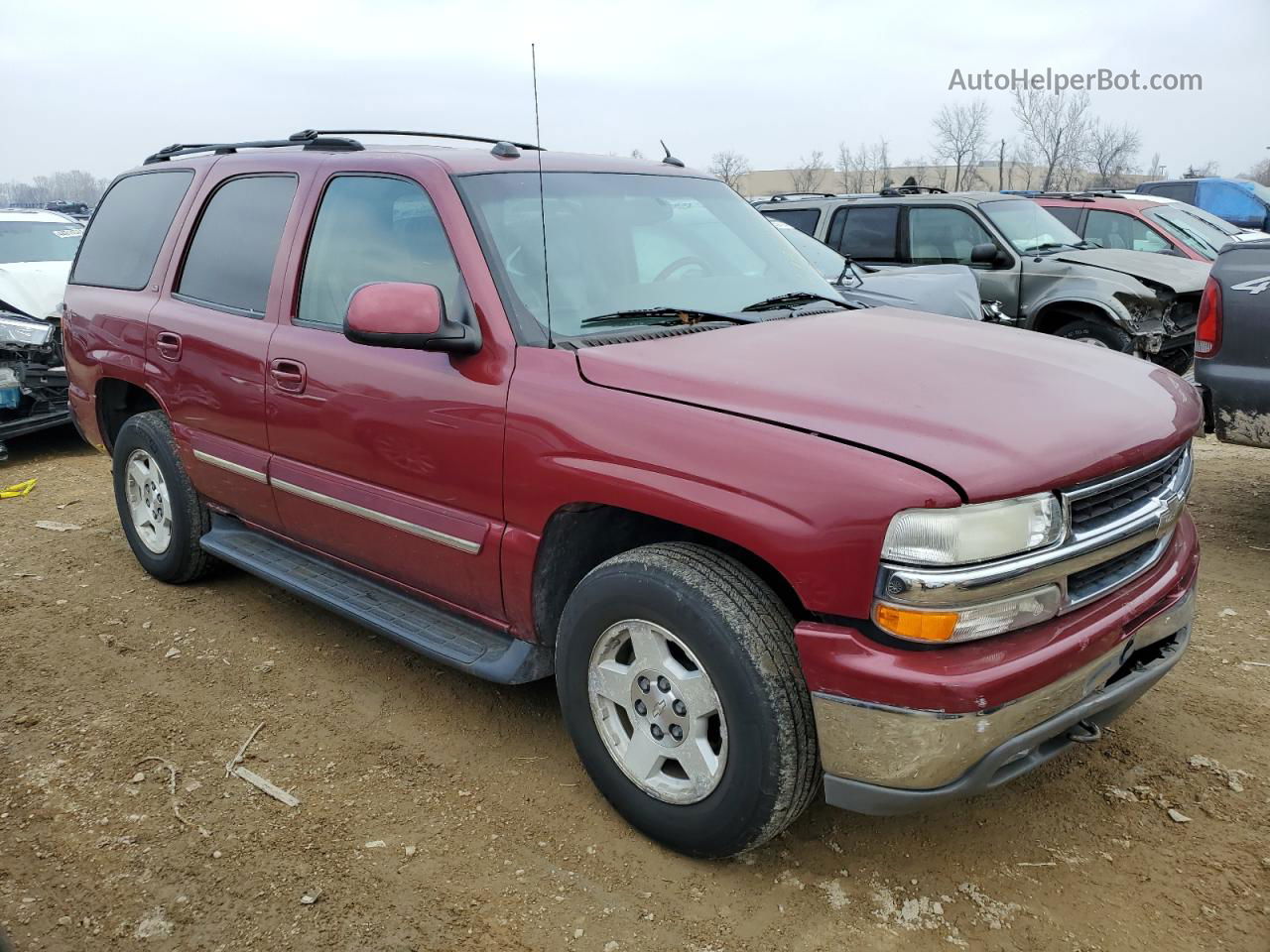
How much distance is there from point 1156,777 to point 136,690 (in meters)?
3.56

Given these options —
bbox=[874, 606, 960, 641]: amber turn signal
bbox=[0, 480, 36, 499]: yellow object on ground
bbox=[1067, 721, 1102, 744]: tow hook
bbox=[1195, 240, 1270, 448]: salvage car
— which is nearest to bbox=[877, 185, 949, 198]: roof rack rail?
bbox=[1195, 240, 1270, 448]: salvage car

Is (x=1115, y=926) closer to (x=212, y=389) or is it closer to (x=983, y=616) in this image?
(x=983, y=616)

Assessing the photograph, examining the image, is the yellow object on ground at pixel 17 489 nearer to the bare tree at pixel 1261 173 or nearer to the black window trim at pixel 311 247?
the black window trim at pixel 311 247

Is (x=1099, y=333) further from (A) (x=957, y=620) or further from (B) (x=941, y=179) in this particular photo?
(B) (x=941, y=179)

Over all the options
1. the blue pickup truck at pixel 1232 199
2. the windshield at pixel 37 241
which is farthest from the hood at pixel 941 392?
the blue pickup truck at pixel 1232 199

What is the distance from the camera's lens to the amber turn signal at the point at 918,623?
7.18 ft

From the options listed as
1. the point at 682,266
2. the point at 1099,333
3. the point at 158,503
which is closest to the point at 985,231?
the point at 1099,333

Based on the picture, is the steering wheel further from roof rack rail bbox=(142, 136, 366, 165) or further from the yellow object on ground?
the yellow object on ground

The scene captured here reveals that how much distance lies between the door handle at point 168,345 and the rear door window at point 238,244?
180 millimetres

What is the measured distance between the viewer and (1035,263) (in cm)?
859

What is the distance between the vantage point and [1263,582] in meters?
4.61

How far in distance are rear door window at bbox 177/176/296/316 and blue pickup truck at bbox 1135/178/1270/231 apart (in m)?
16.7

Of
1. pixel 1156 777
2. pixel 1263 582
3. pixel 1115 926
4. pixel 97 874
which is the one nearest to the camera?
pixel 1115 926

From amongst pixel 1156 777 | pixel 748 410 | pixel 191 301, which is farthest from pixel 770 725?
pixel 191 301
